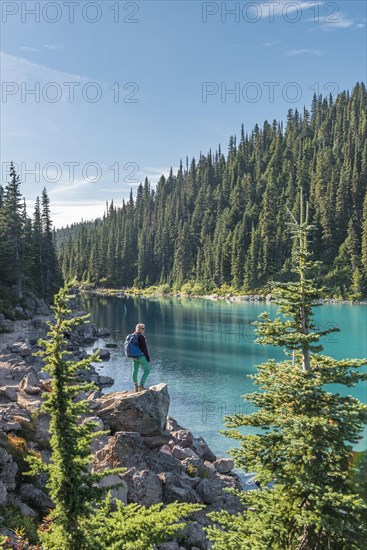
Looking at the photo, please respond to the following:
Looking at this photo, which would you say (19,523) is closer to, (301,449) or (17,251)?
(301,449)

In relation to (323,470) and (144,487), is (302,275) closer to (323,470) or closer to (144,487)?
(323,470)

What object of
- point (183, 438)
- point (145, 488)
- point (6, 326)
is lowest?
point (183, 438)

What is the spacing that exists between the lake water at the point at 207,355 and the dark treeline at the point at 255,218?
124ft

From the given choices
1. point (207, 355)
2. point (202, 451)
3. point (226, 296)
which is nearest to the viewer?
point (202, 451)

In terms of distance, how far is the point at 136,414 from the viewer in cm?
1634

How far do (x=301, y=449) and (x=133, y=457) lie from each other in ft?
28.3

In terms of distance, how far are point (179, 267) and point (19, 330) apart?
10865 cm

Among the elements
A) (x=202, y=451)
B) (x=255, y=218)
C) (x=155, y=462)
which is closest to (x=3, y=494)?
(x=155, y=462)

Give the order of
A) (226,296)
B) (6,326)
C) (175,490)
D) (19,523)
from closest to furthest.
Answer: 1. (19,523)
2. (175,490)
3. (6,326)
4. (226,296)

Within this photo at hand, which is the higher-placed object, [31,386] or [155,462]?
[31,386]

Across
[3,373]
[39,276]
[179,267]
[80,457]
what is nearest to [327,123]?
[179,267]

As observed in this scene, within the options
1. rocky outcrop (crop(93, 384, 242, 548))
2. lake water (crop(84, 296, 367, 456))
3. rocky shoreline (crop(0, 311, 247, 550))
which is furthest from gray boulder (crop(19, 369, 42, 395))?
lake water (crop(84, 296, 367, 456))

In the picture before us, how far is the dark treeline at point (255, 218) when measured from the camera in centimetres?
11831

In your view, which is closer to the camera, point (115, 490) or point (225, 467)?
point (115, 490)
